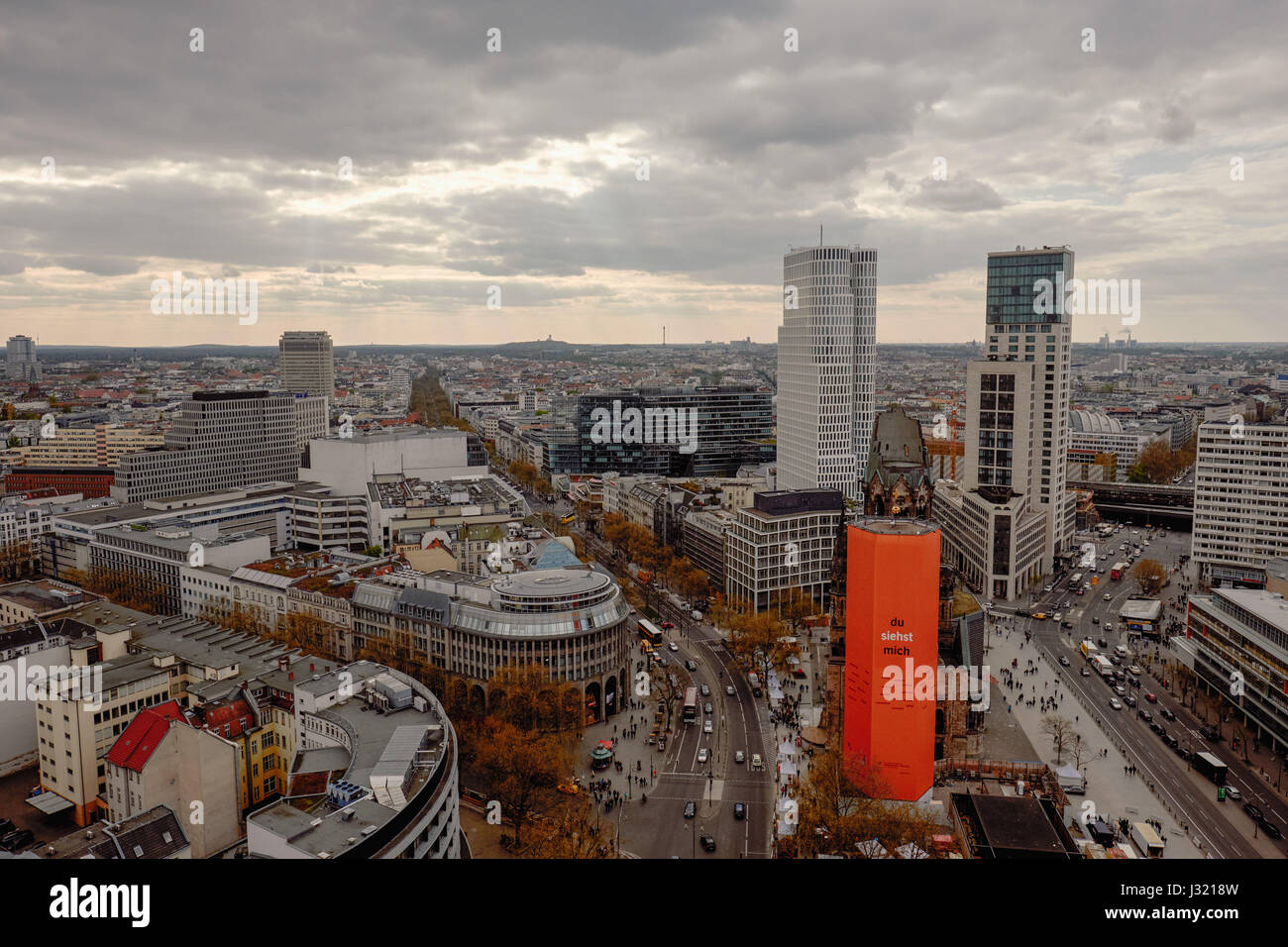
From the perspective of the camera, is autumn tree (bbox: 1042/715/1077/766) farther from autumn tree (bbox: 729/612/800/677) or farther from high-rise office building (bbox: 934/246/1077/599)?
high-rise office building (bbox: 934/246/1077/599)

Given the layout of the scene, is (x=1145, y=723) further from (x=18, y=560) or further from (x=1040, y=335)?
(x=18, y=560)

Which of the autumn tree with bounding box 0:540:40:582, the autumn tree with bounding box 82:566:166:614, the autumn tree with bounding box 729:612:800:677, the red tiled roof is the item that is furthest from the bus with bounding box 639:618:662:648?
the autumn tree with bounding box 0:540:40:582

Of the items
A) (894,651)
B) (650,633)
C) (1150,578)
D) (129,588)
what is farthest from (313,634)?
(1150,578)

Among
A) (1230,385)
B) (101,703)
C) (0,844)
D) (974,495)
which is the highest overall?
(1230,385)

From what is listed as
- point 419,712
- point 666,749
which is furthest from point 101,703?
point 666,749
